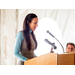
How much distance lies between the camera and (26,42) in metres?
2.56

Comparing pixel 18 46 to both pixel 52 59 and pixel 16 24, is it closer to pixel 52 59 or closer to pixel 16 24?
pixel 16 24

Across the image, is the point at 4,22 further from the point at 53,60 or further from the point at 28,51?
the point at 53,60

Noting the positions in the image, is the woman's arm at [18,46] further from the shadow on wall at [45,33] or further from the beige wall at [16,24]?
the shadow on wall at [45,33]

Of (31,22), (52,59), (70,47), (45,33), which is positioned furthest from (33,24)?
(52,59)

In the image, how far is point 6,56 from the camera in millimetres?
2867

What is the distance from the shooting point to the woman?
8.33 feet

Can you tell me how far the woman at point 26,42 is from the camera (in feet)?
8.33

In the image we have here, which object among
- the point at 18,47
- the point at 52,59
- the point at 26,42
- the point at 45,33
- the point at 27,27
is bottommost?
the point at 52,59

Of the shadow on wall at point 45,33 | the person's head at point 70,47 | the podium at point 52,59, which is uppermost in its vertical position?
the shadow on wall at point 45,33

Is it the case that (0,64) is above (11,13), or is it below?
below

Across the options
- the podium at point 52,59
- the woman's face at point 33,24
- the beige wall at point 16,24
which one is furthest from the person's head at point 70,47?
the woman's face at point 33,24
